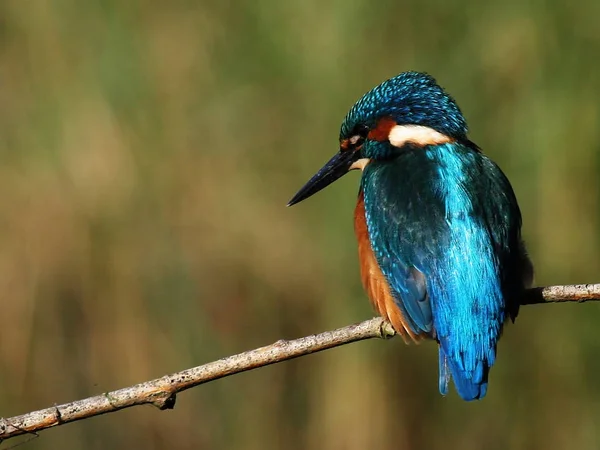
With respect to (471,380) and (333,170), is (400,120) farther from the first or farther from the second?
(471,380)

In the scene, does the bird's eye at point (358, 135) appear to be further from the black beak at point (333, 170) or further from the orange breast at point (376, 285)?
the orange breast at point (376, 285)

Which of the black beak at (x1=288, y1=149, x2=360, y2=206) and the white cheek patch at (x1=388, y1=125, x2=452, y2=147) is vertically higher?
the white cheek patch at (x1=388, y1=125, x2=452, y2=147)

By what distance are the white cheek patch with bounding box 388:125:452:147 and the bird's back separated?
0.04 meters

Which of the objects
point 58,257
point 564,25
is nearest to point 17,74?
point 58,257

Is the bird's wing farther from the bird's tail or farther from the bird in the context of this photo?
the bird's tail

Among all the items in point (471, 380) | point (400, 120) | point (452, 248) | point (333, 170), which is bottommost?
point (471, 380)

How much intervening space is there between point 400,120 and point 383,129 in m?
0.06

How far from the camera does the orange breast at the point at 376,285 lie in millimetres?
2711

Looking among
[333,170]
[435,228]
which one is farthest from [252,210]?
[435,228]

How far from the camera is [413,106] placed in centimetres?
293

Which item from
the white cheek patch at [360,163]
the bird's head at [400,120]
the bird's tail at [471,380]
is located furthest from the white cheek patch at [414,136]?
the bird's tail at [471,380]

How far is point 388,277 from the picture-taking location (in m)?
2.73

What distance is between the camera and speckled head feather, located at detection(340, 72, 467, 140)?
2900 millimetres

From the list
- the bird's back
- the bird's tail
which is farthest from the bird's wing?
the bird's tail
